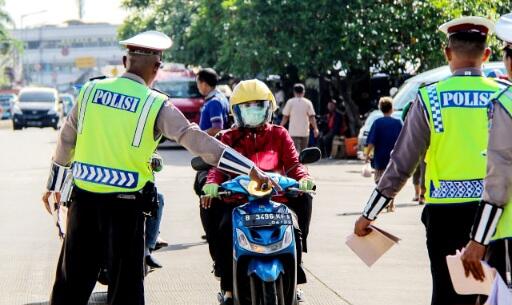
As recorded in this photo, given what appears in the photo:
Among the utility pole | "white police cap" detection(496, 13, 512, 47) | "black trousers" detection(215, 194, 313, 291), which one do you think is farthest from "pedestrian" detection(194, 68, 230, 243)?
the utility pole

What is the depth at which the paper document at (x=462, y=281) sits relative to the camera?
542 centimetres

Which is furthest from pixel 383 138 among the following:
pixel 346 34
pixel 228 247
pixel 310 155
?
pixel 346 34

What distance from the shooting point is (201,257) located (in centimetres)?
1164

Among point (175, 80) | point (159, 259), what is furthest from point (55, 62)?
point (159, 259)

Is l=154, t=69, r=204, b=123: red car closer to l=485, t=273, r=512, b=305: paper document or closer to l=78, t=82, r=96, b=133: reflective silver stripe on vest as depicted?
l=78, t=82, r=96, b=133: reflective silver stripe on vest

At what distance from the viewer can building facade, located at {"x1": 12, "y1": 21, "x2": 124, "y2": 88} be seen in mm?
130750

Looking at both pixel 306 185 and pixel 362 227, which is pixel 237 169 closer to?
pixel 362 227

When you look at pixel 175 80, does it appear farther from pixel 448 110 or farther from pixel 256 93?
pixel 448 110

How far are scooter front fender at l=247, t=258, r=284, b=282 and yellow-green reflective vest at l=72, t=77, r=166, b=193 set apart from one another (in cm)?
98

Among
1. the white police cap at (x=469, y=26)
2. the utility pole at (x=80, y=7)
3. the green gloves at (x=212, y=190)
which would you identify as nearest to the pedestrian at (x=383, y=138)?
the green gloves at (x=212, y=190)

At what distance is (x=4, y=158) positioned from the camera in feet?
92.4

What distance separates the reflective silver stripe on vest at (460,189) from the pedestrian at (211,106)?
22.2 feet

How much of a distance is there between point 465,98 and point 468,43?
278mm

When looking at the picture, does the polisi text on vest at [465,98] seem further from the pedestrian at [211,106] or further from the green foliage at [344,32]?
the green foliage at [344,32]
